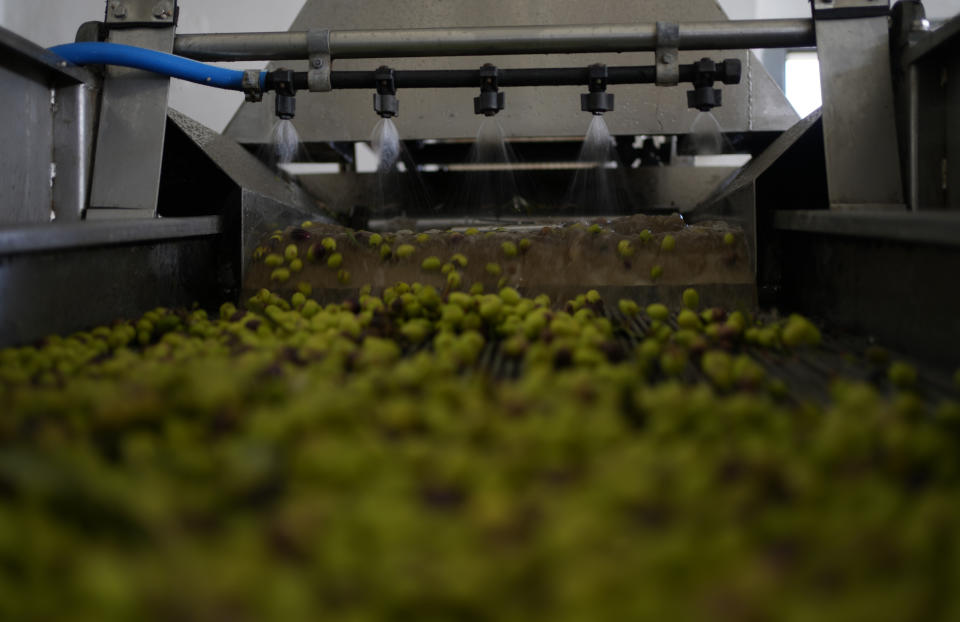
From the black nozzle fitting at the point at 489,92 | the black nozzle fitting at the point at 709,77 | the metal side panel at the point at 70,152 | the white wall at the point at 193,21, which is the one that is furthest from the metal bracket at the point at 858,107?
the white wall at the point at 193,21

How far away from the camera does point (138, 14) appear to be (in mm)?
2156

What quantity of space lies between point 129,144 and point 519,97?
1339 mm

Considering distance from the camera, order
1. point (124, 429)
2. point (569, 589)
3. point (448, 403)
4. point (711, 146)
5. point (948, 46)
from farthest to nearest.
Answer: point (711, 146), point (948, 46), point (448, 403), point (124, 429), point (569, 589)

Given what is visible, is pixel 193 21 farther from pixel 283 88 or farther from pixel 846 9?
pixel 846 9

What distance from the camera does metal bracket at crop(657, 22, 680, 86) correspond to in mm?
2062

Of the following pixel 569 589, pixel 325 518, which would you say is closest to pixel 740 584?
pixel 569 589

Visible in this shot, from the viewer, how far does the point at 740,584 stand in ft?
1.69

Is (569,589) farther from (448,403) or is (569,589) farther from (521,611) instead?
(448,403)

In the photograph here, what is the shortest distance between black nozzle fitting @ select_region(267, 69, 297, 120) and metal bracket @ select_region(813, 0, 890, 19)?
58.2 inches

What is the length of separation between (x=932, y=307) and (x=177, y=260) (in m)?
1.75

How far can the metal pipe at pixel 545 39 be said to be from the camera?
2.07 metres

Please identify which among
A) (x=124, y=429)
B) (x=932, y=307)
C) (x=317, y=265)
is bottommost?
(x=124, y=429)

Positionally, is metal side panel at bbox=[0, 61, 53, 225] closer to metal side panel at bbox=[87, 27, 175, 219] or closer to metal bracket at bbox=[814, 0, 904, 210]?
metal side panel at bbox=[87, 27, 175, 219]

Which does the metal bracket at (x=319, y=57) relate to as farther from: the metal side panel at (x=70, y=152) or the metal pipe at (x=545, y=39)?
the metal side panel at (x=70, y=152)
